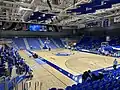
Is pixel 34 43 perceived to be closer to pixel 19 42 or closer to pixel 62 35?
pixel 19 42

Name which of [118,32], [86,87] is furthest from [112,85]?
[118,32]

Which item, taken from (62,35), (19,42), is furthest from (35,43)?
(62,35)

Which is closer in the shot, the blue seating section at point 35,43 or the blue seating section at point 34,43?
the blue seating section at point 35,43

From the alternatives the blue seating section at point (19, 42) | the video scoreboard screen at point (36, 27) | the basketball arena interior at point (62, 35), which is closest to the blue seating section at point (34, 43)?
the basketball arena interior at point (62, 35)

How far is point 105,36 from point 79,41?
20.7ft

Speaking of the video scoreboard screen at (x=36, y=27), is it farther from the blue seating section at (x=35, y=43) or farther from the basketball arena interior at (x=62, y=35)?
the blue seating section at (x=35, y=43)

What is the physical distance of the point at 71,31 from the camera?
32.9 m

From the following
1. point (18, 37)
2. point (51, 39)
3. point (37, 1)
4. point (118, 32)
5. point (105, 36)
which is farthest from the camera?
point (51, 39)

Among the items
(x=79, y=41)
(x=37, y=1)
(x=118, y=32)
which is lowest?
(x=79, y=41)

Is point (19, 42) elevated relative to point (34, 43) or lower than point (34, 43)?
elevated

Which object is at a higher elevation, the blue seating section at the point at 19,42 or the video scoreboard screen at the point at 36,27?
the video scoreboard screen at the point at 36,27

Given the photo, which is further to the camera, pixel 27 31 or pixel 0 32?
pixel 27 31

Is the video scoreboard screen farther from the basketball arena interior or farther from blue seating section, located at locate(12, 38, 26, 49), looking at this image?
blue seating section, located at locate(12, 38, 26, 49)

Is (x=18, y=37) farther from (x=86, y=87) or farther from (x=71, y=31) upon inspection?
(x=86, y=87)
